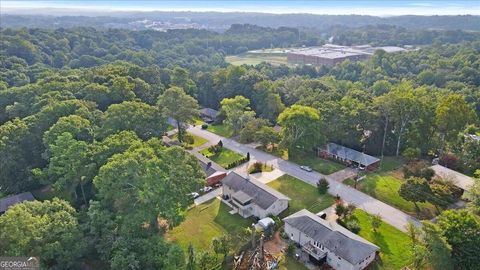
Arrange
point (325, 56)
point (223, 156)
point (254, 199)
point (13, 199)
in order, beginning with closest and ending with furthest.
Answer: point (254, 199) → point (13, 199) → point (223, 156) → point (325, 56)

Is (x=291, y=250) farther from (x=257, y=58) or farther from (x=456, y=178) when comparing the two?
(x=257, y=58)

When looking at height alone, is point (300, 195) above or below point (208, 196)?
above

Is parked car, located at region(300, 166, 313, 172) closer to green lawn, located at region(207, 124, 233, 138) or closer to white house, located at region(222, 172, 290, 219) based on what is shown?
white house, located at region(222, 172, 290, 219)

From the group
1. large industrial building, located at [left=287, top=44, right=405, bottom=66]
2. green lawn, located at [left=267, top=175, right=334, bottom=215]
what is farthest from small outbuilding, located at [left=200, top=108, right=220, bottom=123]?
large industrial building, located at [left=287, top=44, right=405, bottom=66]

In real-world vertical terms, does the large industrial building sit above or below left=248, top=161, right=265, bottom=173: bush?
above

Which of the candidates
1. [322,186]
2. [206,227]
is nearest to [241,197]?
[206,227]

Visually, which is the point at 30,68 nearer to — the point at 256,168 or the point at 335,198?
the point at 256,168
